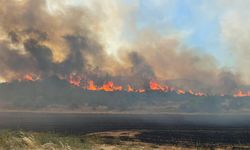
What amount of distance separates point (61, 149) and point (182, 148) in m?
38.7

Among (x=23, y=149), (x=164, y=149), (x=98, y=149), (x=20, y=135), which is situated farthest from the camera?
(x=164, y=149)

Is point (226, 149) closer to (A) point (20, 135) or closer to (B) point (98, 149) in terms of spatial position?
(B) point (98, 149)

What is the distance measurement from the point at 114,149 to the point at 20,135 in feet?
59.1

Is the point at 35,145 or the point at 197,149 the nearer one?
the point at 35,145

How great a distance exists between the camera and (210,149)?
8262cm

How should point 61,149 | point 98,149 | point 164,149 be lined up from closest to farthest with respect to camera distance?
1. point 61,149
2. point 98,149
3. point 164,149

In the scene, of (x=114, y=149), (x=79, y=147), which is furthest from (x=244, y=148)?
(x=79, y=147)

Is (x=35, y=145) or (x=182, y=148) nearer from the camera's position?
(x=35, y=145)

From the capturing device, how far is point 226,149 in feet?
281

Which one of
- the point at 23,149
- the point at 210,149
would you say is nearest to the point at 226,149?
the point at 210,149

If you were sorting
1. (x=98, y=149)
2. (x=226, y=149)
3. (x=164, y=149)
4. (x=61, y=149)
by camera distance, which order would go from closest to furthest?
(x=61, y=149) < (x=98, y=149) < (x=164, y=149) < (x=226, y=149)

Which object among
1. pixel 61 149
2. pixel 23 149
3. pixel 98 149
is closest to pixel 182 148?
pixel 98 149

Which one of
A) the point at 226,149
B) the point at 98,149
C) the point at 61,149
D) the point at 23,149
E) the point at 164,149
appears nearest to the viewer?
the point at 23,149

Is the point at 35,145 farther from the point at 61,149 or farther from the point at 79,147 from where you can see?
the point at 79,147
